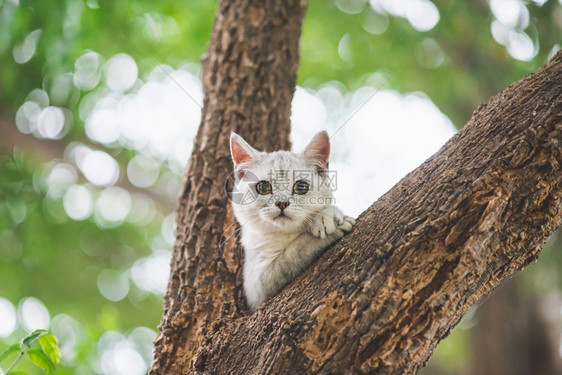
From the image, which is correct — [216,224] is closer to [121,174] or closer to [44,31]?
[44,31]

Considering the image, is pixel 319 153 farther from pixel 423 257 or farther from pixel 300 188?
pixel 423 257

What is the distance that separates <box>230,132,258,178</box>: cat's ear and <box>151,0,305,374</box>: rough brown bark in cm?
21

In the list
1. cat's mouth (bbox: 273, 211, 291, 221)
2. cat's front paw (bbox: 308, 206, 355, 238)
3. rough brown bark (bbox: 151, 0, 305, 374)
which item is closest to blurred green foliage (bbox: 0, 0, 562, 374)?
rough brown bark (bbox: 151, 0, 305, 374)

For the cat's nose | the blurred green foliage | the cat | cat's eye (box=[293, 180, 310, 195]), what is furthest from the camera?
the blurred green foliage

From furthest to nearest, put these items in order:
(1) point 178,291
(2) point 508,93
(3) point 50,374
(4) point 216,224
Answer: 1. (4) point 216,224
2. (1) point 178,291
3. (2) point 508,93
4. (3) point 50,374

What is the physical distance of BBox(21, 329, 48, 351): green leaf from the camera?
2.13m

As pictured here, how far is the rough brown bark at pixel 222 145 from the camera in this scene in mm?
2988

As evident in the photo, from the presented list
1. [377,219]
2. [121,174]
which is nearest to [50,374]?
[377,219]

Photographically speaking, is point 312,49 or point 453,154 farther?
point 312,49

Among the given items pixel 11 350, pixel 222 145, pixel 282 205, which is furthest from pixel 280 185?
pixel 11 350

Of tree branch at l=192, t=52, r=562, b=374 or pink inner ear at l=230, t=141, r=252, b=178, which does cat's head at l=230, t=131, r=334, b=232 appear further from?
tree branch at l=192, t=52, r=562, b=374

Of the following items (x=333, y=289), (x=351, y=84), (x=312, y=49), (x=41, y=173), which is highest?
(x=41, y=173)

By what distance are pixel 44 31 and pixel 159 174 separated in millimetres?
2897

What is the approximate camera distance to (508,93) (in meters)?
2.48
